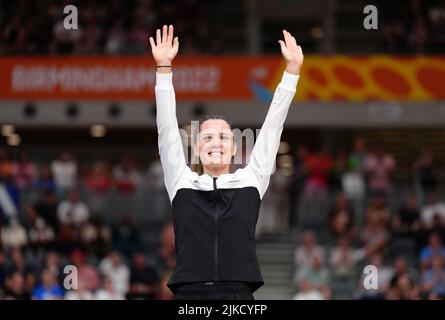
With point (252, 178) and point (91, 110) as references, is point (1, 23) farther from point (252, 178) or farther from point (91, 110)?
point (252, 178)

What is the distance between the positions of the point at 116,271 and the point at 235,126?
7332mm

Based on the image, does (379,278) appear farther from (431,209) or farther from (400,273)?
(431,209)

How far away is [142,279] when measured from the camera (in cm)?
1769

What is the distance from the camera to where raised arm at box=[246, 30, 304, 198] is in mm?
5875

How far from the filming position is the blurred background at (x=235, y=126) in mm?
18688

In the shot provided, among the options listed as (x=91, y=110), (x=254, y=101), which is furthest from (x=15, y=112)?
(x=254, y=101)

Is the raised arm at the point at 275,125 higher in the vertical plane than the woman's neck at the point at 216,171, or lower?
higher

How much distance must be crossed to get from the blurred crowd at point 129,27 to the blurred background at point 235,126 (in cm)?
4

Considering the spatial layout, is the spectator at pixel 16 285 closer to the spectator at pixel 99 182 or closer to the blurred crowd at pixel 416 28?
the spectator at pixel 99 182

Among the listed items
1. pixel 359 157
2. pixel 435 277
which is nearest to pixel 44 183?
pixel 359 157

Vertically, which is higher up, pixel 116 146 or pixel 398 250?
pixel 116 146

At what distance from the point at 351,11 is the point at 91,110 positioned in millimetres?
7725

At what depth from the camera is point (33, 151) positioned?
1083 inches

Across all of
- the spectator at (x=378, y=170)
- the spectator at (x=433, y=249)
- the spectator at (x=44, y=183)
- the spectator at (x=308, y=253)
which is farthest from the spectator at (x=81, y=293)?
the spectator at (x=378, y=170)
